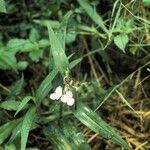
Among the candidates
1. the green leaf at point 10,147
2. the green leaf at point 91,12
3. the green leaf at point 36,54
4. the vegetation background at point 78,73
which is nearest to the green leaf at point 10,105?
the vegetation background at point 78,73

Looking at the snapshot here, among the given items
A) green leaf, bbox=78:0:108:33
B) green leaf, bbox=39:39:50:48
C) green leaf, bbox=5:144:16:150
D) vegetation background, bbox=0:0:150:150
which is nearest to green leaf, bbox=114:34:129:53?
vegetation background, bbox=0:0:150:150

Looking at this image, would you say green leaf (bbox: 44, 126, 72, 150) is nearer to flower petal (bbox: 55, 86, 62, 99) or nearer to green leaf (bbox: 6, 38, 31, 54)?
flower petal (bbox: 55, 86, 62, 99)

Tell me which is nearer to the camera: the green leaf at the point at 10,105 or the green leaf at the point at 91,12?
the green leaf at the point at 10,105

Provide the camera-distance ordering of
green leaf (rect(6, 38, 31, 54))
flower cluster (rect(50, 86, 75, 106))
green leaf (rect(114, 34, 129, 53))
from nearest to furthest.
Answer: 1. flower cluster (rect(50, 86, 75, 106))
2. green leaf (rect(114, 34, 129, 53))
3. green leaf (rect(6, 38, 31, 54))

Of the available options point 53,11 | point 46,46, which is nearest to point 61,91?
point 46,46

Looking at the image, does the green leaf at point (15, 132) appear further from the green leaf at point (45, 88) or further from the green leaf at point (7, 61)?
the green leaf at point (7, 61)

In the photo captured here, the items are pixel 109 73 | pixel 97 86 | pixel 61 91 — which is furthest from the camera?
pixel 109 73

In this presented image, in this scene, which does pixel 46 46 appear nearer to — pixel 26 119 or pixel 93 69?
pixel 93 69
